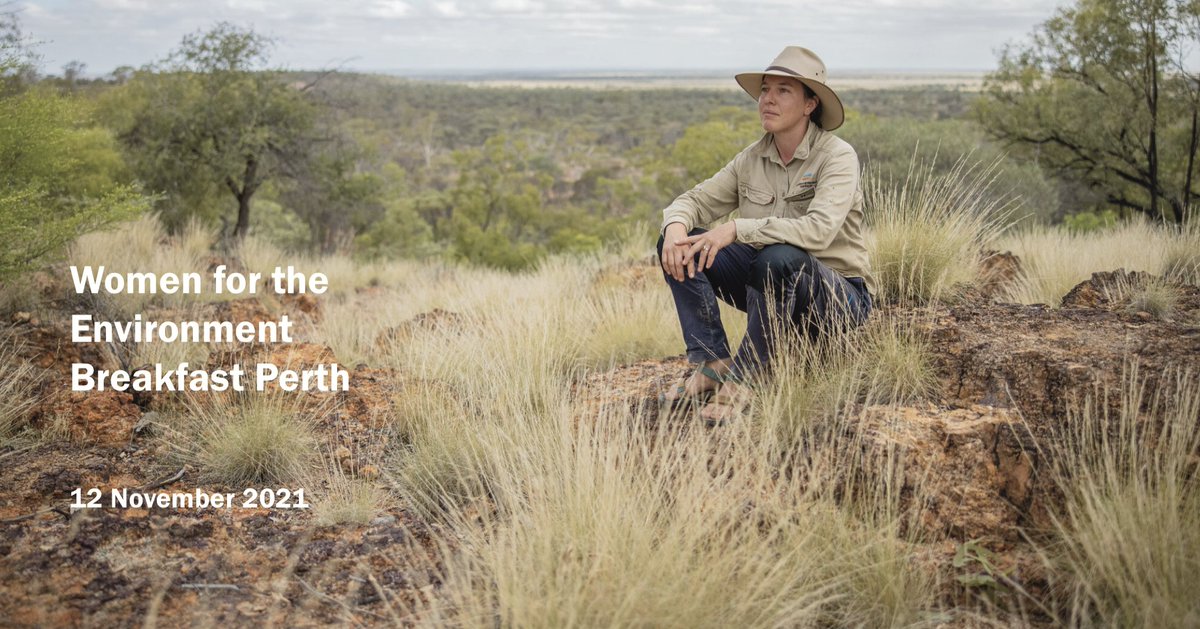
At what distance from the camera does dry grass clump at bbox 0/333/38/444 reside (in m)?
4.36

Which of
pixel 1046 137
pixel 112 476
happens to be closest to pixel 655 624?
pixel 112 476

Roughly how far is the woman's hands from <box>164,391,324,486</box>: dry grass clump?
1853mm

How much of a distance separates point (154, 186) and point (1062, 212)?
629 inches

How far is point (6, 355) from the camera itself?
523 centimetres

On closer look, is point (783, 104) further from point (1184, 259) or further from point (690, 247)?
point (1184, 259)

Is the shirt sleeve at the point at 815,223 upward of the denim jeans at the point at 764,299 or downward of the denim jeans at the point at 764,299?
upward

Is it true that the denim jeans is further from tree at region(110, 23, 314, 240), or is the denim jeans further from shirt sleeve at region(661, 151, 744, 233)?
tree at region(110, 23, 314, 240)

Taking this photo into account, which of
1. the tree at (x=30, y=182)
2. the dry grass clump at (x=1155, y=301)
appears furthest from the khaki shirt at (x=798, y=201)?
the tree at (x=30, y=182)

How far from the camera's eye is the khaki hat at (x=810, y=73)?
13.3 feet

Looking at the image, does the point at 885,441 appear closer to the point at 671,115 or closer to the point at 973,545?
the point at 973,545

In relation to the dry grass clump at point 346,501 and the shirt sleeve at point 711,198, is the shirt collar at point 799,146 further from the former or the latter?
the dry grass clump at point 346,501

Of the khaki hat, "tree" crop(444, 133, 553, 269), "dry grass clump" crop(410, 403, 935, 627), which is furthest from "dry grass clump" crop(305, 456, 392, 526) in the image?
"tree" crop(444, 133, 553, 269)

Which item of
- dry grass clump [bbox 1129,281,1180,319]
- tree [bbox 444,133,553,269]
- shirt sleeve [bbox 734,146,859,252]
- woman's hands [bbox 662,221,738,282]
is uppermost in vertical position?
shirt sleeve [bbox 734,146,859,252]

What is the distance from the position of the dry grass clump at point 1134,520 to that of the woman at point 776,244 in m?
1.22
